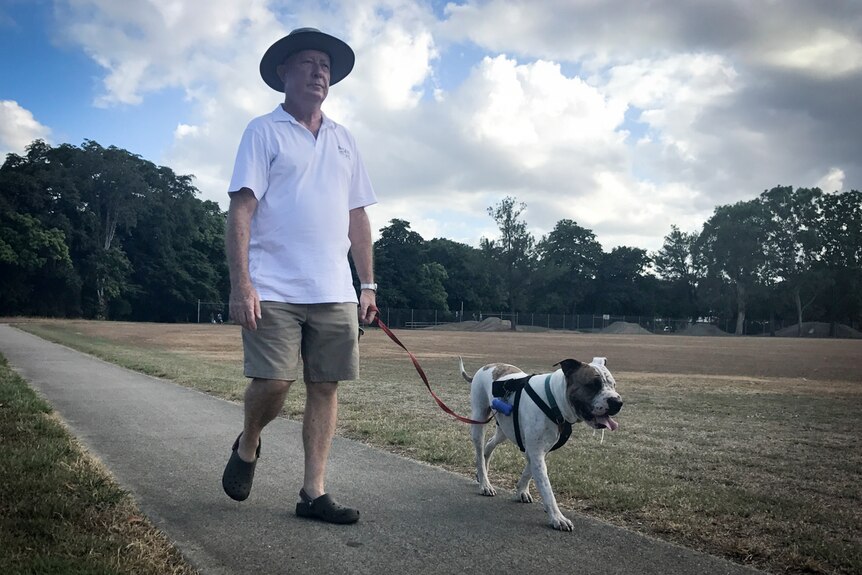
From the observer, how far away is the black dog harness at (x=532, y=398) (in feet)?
13.2

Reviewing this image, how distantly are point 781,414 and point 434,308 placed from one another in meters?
75.0

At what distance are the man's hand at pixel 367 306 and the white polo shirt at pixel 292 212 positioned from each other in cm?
21

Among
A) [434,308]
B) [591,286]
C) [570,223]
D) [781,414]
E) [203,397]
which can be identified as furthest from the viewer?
[570,223]

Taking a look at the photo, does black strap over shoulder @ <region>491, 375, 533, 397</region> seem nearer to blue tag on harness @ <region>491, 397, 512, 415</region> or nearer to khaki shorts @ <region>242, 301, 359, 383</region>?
blue tag on harness @ <region>491, 397, 512, 415</region>

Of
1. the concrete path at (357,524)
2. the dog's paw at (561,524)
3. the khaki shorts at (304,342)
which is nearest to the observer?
the concrete path at (357,524)

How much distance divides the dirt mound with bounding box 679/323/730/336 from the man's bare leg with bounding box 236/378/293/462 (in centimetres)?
8771

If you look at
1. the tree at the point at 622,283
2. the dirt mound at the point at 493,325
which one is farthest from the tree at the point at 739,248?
the dirt mound at the point at 493,325

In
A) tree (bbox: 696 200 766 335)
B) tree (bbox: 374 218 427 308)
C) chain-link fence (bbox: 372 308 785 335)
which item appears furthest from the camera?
tree (bbox: 696 200 766 335)

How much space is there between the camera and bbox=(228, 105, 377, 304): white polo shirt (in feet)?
11.7

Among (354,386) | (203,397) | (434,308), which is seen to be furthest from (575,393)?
(434,308)

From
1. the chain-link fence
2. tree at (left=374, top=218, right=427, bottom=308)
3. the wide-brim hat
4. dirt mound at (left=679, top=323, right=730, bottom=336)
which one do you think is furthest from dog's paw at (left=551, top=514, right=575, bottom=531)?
dirt mound at (left=679, top=323, right=730, bottom=336)

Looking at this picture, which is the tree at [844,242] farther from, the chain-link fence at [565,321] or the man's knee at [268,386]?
the man's knee at [268,386]

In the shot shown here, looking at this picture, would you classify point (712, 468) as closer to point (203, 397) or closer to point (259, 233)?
point (259, 233)

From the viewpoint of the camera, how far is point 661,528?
3865mm
